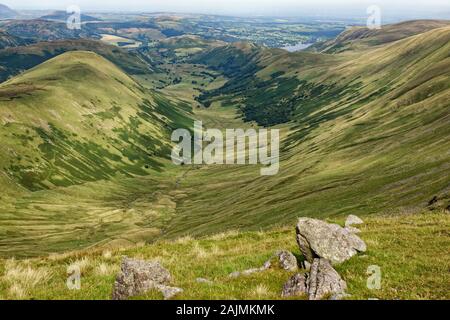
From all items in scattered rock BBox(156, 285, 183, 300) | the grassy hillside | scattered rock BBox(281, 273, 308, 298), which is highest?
scattered rock BBox(156, 285, 183, 300)

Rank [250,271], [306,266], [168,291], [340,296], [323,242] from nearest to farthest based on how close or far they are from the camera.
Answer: [340,296] < [168,291] < [306,266] < [323,242] < [250,271]

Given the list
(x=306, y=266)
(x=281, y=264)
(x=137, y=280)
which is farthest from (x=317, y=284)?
(x=137, y=280)

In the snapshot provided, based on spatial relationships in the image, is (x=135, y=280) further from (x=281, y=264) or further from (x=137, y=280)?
(x=281, y=264)

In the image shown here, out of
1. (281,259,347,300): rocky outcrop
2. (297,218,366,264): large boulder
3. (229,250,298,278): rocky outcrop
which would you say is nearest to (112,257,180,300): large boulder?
(229,250,298,278): rocky outcrop

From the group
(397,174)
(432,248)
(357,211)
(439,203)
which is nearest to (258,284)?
(432,248)

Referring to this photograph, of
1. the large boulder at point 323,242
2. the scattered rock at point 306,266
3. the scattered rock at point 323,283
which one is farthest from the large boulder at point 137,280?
the large boulder at point 323,242

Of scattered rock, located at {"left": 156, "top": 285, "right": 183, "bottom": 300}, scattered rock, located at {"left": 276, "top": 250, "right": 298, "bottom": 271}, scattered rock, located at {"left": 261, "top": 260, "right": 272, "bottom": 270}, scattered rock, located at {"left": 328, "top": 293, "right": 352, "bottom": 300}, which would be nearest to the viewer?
scattered rock, located at {"left": 328, "top": 293, "right": 352, "bottom": 300}

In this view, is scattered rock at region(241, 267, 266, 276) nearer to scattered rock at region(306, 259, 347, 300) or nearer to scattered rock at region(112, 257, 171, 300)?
scattered rock at region(306, 259, 347, 300)

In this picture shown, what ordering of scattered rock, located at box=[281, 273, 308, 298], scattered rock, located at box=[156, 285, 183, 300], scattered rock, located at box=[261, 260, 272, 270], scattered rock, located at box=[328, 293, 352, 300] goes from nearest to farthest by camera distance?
scattered rock, located at box=[328, 293, 352, 300] < scattered rock, located at box=[156, 285, 183, 300] < scattered rock, located at box=[281, 273, 308, 298] < scattered rock, located at box=[261, 260, 272, 270]

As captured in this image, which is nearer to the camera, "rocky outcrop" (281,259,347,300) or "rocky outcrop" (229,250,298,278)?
"rocky outcrop" (281,259,347,300)
